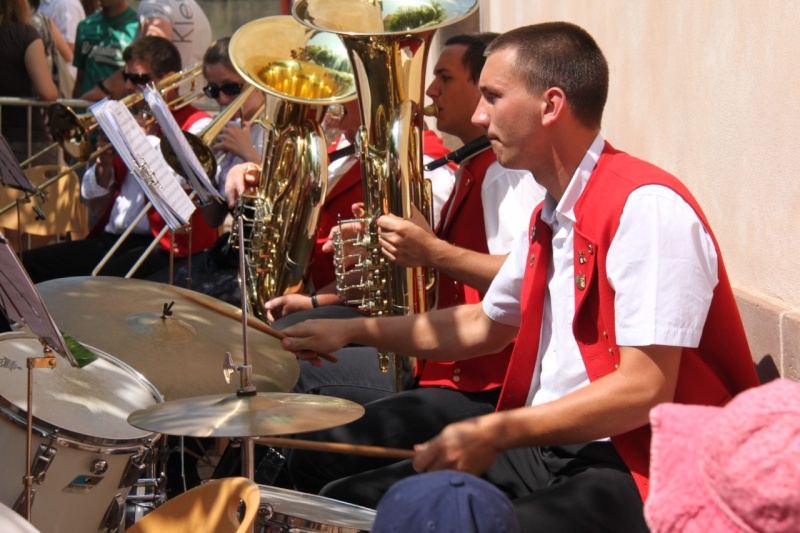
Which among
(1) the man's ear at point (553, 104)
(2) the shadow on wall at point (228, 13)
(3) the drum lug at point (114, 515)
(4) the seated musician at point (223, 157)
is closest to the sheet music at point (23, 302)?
(3) the drum lug at point (114, 515)

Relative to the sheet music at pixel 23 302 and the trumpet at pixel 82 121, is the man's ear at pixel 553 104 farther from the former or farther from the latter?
the trumpet at pixel 82 121

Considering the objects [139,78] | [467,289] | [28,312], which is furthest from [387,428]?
[139,78]

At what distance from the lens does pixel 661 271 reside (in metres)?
2.22

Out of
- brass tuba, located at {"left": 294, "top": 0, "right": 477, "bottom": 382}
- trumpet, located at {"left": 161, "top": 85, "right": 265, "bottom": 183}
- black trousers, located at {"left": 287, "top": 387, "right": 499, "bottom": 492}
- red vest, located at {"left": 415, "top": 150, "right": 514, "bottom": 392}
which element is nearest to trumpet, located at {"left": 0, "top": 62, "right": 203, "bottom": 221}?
trumpet, located at {"left": 161, "top": 85, "right": 265, "bottom": 183}

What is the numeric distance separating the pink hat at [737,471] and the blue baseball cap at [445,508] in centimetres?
19

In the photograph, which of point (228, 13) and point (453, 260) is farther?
point (228, 13)

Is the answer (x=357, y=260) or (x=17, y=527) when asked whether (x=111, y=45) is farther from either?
(x=17, y=527)

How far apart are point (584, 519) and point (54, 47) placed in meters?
6.74

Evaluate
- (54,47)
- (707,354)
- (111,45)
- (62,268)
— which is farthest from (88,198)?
Result: (707,354)

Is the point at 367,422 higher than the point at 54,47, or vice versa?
the point at 54,47

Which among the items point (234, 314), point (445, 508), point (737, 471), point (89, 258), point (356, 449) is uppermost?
point (737, 471)

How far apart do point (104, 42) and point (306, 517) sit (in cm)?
589

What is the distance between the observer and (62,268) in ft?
17.5

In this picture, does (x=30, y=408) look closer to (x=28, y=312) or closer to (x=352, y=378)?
(x=28, y=312)
